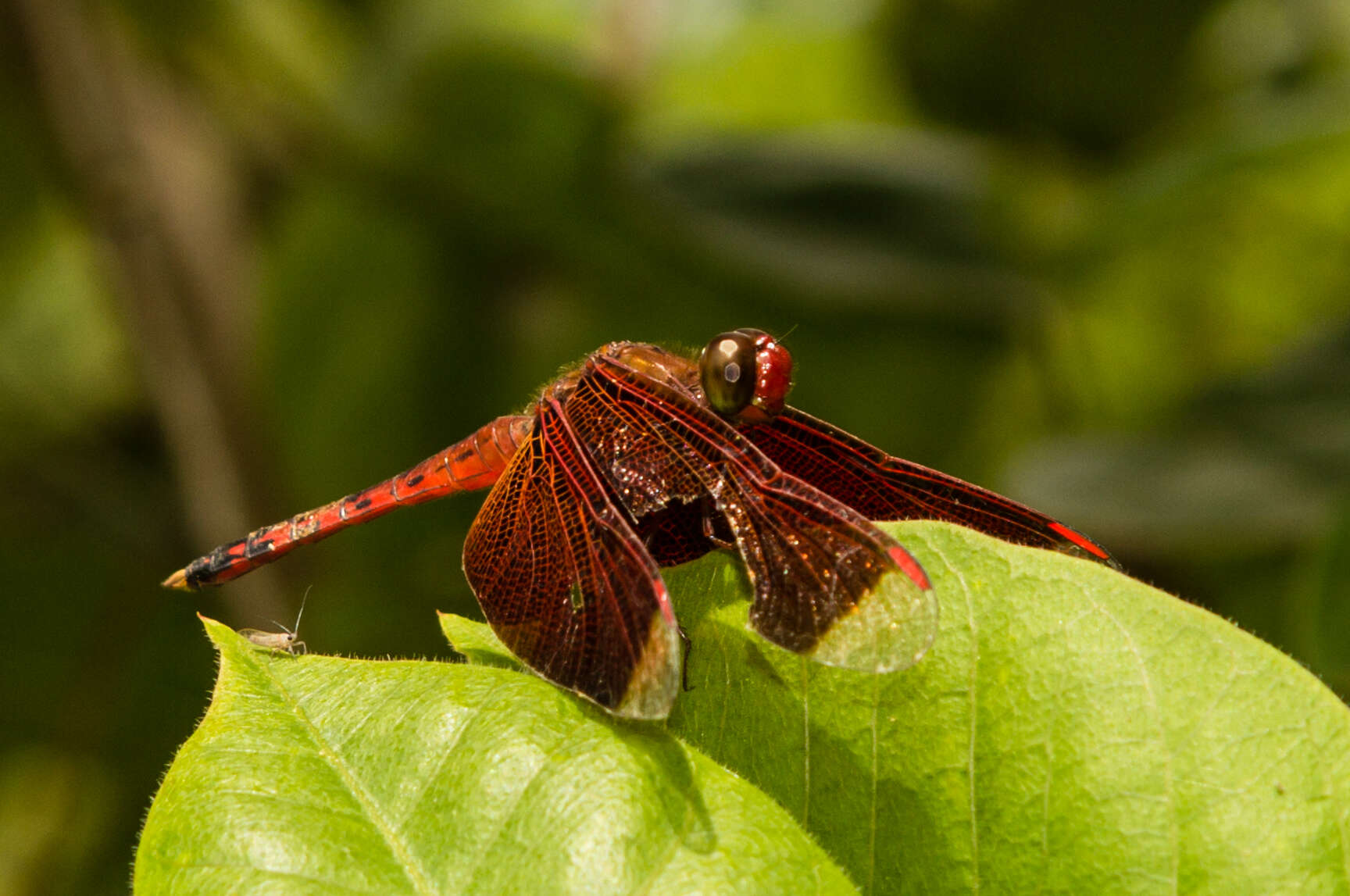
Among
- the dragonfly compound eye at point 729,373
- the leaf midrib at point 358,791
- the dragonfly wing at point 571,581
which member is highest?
the dragonfly compound eye at point 729,373

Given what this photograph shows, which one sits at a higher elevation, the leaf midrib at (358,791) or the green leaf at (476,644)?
the green leaf at (476,644)

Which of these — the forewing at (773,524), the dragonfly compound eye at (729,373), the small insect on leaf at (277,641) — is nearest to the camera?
the forewing at (773,524)

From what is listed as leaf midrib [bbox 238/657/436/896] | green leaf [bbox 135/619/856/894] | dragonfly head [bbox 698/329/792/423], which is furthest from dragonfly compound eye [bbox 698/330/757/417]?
leaf midrib [bbox 238/657/436/896]

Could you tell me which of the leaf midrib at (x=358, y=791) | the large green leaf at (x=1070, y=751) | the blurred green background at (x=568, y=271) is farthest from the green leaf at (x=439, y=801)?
the blurred green background at (x=568, y=271)

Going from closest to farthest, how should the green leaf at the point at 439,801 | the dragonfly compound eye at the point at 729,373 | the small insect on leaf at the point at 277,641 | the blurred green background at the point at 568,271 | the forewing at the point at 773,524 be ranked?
the green leaf at the point at 439,801 → the forewing at the point at 773,524 → the small insect on leaf at the point at 277,641 → the dragonfly compound eye at the point at 729,373 → the blurred green background at the point at 568,271

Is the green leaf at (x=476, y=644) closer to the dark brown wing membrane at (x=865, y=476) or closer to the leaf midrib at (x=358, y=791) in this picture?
the leaf midrib at (x=358, y=791)

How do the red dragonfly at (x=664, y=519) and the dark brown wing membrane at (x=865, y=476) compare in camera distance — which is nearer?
the red dragonfly at (x=664, y=519)
